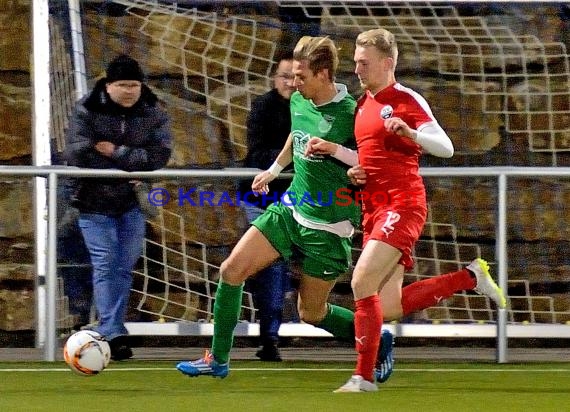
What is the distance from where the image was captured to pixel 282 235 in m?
8.34

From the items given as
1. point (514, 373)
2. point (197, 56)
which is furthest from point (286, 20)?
point (514, 373)

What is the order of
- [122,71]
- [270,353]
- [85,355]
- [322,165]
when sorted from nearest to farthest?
[85,355] → [322,165] → [122,71] → [270,353]

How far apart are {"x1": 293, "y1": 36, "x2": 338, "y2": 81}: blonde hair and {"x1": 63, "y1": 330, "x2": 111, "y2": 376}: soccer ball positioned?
171cm

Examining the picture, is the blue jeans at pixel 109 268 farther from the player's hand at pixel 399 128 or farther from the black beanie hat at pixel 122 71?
the player's hand at pixel 399 128

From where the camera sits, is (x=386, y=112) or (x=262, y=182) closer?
(x=386, y=112)

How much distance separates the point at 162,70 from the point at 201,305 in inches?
68.3

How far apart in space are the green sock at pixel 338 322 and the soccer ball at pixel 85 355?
120 cm

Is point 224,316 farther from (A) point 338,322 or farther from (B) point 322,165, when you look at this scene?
(B) point 322,165

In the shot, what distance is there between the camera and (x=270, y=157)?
9.69 m

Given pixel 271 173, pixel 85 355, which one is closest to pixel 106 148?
pixel 271 173

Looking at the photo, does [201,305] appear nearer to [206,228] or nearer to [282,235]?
[206,228]

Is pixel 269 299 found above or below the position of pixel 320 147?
below

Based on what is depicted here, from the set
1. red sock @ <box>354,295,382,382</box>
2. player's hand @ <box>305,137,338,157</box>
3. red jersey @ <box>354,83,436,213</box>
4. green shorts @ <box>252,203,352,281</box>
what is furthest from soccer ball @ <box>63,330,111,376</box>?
red jersey @ <box>354,83,436,213</box>

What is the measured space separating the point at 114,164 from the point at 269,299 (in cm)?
119
